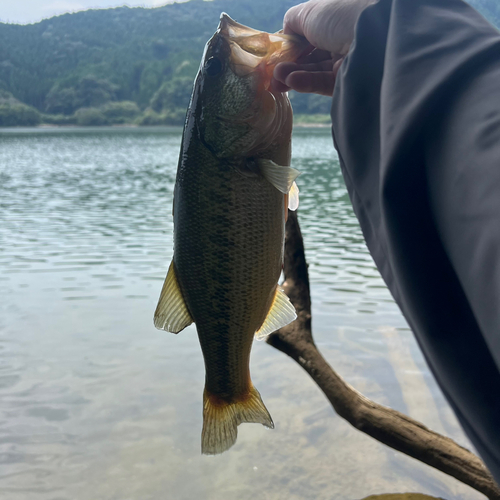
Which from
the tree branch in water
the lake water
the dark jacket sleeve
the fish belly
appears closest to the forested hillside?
the lake water

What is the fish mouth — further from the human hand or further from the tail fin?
the tail fin

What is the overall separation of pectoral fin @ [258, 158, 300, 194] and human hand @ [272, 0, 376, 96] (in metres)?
0.27

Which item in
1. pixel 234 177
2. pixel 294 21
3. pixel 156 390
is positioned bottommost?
pixel 156 390

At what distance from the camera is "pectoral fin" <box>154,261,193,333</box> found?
193 cm

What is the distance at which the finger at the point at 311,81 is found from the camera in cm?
167

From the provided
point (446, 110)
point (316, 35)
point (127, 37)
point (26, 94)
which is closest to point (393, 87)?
point (446, 110)

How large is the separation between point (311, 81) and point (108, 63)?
12872 centimetres

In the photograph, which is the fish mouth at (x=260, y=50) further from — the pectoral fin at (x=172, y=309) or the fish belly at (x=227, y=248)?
Result: the pectoral fin at (x=172, y=309)

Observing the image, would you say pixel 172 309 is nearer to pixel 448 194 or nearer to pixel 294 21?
pixel 294 21

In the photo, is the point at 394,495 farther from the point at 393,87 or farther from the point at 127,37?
the point at 127,37

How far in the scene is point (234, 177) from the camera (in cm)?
175

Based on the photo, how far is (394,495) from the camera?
5234mm

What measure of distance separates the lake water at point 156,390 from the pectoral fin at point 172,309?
4.01 meters

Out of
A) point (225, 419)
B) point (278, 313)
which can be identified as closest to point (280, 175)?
point (278, 313)
